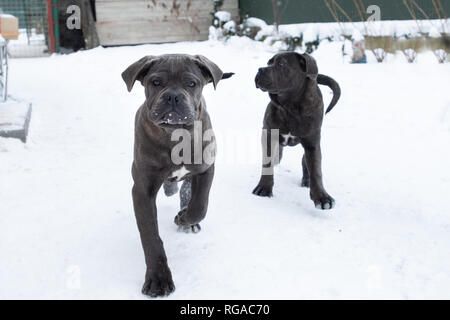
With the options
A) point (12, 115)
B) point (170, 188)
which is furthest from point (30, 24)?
point (170, 188)

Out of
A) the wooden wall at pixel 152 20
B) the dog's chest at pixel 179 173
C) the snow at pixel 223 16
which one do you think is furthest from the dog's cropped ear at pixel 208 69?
the wooden wall at pixel 152 20

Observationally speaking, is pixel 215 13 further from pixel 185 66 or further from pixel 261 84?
pixel 185 66

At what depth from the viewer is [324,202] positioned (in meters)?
3.69

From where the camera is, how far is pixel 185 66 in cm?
274

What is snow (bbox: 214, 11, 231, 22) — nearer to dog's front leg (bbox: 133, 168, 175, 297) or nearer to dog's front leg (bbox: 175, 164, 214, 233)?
dog's front leg (bbox: 175, 164, 214, 233)

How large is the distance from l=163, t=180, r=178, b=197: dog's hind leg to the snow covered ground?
0.11 m

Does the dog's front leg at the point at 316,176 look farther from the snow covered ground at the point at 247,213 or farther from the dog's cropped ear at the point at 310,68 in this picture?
the dog's cropped ear at the point at 310,68

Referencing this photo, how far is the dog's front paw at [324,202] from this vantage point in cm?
370

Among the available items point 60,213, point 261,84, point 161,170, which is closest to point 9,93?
point 60,213

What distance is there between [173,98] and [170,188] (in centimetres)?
131

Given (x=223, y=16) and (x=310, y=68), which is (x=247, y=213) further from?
(x=223, y=16)

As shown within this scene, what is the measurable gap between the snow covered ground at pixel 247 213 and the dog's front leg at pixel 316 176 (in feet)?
0.32

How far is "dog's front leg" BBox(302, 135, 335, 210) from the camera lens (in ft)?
12.2

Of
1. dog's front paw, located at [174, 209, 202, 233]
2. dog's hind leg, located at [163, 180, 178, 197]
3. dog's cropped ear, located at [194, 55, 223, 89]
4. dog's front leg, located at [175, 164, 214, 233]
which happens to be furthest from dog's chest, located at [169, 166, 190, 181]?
dog's hind leg, located at [163, 180, 178, 197]
